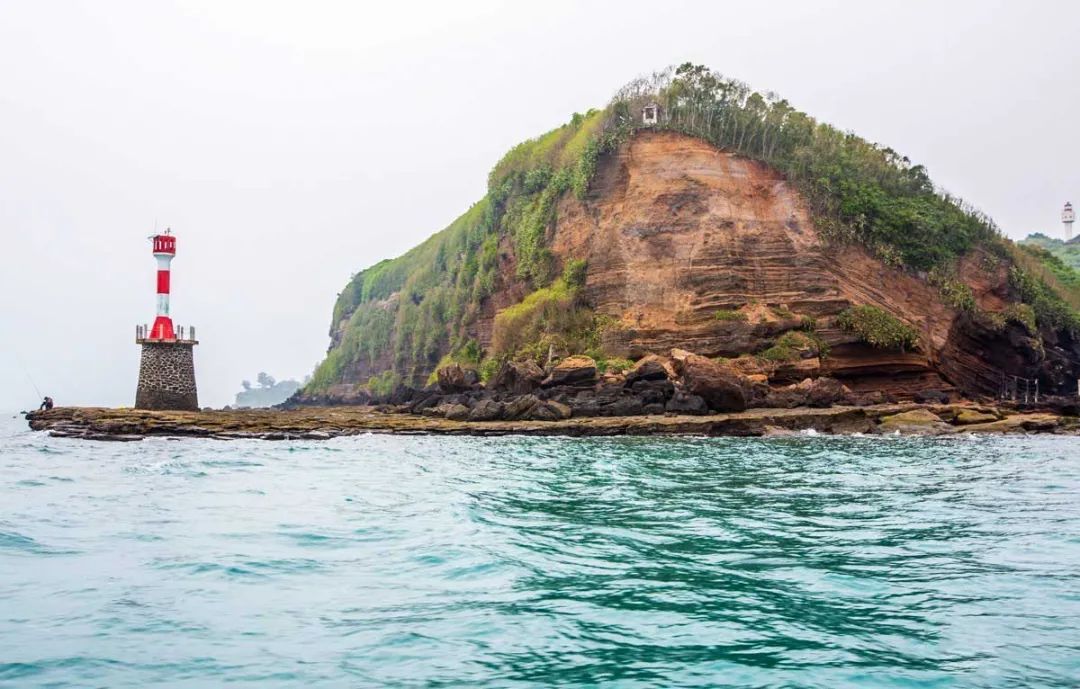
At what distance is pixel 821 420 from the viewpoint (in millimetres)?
34562

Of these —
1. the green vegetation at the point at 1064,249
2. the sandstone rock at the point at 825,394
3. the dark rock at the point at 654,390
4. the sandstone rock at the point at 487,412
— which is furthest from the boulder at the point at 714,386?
the green vegetation at the point at 1064,249

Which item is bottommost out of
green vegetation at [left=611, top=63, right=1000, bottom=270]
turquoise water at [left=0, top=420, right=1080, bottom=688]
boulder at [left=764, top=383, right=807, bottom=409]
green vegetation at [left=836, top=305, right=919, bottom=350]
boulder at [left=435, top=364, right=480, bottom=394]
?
turquoise water at [left=0, top=420, right=1080, bottom=688]

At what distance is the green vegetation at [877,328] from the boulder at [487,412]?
19.7m

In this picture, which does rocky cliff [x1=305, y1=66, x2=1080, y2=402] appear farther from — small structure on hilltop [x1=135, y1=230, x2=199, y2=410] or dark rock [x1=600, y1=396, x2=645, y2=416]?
small structure on hilltop [x1=135, y1=230, x2=199, y2=410]

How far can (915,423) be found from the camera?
33.9 meters

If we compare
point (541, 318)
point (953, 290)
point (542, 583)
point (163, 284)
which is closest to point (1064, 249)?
point (953, 290)

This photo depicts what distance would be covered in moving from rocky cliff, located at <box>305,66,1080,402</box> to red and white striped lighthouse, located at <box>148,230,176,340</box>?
18.9m

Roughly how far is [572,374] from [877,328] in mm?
16902

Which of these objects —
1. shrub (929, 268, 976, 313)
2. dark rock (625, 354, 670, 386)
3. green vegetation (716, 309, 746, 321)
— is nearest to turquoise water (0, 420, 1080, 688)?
dark rock (625, 354, 670, 386)

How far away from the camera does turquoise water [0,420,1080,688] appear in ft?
18.9

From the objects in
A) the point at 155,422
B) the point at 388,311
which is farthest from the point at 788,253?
the point at 388,311

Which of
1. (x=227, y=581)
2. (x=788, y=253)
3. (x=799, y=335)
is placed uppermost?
(x=788, y=253)

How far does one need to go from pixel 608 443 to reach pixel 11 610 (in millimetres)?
23359

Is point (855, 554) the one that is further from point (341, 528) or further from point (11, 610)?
point (11, 610)
